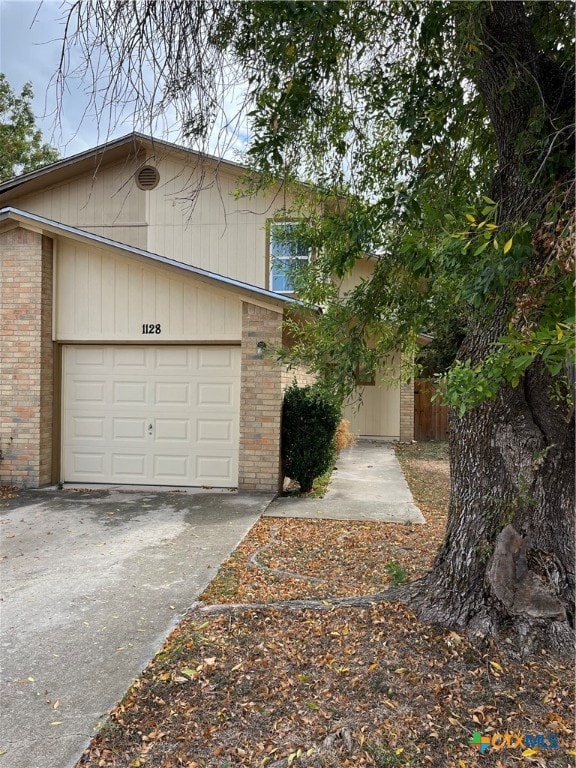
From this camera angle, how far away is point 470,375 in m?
2.37

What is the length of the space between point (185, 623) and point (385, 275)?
3.18m

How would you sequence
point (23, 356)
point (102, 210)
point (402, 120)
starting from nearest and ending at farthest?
point (402, 120) < point (23, 356) < point (102, 210)

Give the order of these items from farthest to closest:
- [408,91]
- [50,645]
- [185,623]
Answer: [408,91] < [185,623] < [50,645]

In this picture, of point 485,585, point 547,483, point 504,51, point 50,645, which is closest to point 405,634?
point 485,585

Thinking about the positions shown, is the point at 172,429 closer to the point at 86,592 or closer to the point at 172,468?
the point at 172,468

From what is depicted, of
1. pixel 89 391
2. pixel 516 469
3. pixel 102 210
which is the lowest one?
pixel 516 469

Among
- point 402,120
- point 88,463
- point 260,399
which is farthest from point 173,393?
point 402,120

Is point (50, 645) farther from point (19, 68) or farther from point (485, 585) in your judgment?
point (19, 68)

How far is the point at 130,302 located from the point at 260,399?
2.66 meters

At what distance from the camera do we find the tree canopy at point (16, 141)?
18000mm

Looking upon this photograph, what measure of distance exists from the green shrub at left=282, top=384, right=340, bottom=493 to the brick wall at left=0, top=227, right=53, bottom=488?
3.89 m

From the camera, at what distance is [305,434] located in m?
8.24

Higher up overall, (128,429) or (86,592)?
(128,429)

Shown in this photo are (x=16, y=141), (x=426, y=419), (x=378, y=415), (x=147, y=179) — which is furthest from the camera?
(x=16, y=141)
